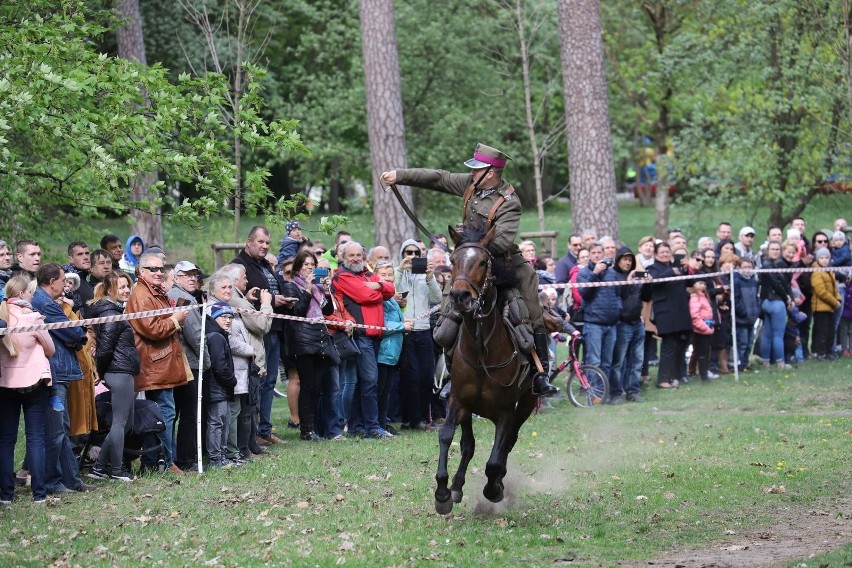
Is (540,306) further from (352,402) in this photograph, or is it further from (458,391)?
(352,402)

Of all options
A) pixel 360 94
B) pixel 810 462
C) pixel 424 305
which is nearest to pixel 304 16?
pixel 360 94

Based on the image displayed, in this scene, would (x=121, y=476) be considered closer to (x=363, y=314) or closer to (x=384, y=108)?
(x=363, y=314)

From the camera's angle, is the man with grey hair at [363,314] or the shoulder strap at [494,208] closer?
the shoulder strap at [494,208]

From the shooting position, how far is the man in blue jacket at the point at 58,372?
11.2 m

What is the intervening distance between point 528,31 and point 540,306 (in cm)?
2945

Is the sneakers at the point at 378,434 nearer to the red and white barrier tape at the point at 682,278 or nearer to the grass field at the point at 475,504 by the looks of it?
the grass field at the point at 475,504

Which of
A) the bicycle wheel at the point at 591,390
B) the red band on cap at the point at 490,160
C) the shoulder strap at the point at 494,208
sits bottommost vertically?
the bicycle wheel at the point at 591,390

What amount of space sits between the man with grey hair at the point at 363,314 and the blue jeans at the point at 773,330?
847 cm

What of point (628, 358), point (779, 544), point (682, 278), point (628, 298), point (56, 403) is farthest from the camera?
point (682, 278)

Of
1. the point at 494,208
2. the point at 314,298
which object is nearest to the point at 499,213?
the point at 494,208

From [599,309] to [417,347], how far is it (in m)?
3.49

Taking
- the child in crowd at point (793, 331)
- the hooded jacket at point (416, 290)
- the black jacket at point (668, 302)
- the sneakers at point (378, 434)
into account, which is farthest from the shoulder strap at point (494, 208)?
the child in crowd at point (793, 331)

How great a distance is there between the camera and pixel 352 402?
15.3m

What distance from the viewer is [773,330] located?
834 inches
